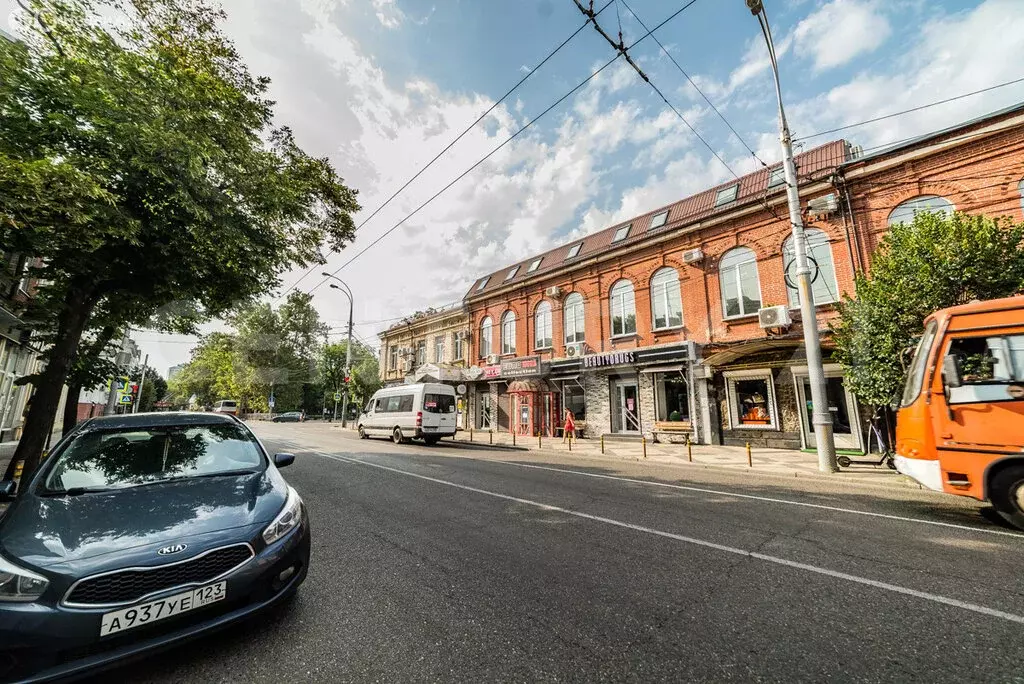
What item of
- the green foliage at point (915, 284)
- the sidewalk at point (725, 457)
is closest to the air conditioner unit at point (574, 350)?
the sidewalk at point (725, 457)

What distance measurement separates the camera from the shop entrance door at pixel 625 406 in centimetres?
1688

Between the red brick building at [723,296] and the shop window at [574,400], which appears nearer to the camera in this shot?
the red brick building at [723,296]

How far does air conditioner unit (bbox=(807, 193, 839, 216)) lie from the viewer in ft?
41.6

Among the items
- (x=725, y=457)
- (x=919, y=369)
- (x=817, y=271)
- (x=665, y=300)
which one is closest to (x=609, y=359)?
(x=665, y=300)

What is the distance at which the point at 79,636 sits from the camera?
1.98 meters

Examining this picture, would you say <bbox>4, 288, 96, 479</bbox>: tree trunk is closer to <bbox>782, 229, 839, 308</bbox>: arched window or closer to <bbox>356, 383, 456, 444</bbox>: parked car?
<bbox>356, 383, 456, 444</bbox>: parked car

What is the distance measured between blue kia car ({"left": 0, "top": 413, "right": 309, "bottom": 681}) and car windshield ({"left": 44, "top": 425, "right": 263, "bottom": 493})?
0.04ft

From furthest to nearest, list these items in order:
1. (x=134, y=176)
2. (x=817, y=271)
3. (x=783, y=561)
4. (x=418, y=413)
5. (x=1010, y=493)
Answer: (x=418, y=413), (x=817, y=271), (x=134, y=176), (x=1010, y=493), (x=783, y=561)

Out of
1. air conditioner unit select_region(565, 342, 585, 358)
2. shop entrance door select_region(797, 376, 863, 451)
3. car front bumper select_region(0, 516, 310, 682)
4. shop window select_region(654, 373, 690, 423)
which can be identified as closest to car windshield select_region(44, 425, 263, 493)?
car front bumper select_region(0, 516, 310, 682)

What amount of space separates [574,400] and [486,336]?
775cm

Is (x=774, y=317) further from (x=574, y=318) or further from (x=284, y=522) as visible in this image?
(x=284, y=522)

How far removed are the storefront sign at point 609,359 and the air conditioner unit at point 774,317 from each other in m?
4.88

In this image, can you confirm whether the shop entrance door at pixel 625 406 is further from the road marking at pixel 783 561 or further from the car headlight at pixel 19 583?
the car headlight at pixel 19 583

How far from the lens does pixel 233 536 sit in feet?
8.42
